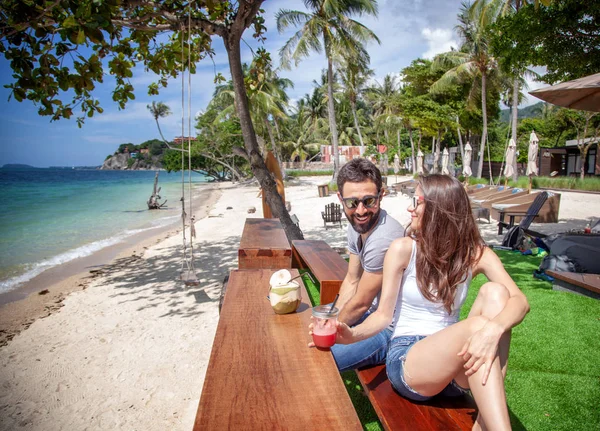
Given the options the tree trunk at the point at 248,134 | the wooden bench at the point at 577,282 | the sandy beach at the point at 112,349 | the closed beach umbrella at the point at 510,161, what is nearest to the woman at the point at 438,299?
the sandy beach at the point at 112,349

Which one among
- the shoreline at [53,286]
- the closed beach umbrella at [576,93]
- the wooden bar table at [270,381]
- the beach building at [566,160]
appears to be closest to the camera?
the wooden bar table at [270,381]

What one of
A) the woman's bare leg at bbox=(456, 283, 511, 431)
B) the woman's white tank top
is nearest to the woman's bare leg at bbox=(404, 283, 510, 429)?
the woman's bare leg at bbox=(456, 283, 511, 431)

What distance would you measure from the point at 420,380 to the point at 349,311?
2.03ft

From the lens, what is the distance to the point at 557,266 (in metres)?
4.84

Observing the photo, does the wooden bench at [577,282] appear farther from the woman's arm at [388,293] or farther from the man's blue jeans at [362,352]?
the woman's arm at [388,293]

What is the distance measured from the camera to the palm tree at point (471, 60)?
904 inches

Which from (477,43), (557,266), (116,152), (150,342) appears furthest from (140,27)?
(116,152)

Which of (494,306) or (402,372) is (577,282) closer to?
(494,306)

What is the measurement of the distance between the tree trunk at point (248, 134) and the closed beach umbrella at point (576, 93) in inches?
157

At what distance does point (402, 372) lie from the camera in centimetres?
176

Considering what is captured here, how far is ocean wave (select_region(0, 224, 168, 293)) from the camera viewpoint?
27.1 feet

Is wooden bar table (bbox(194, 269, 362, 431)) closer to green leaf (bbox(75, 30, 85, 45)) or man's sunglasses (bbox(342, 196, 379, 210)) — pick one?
man's sunglasses (bbox(342, 196, 379, 210))

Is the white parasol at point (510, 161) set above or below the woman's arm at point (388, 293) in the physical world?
above

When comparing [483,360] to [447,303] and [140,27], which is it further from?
[140,27]
